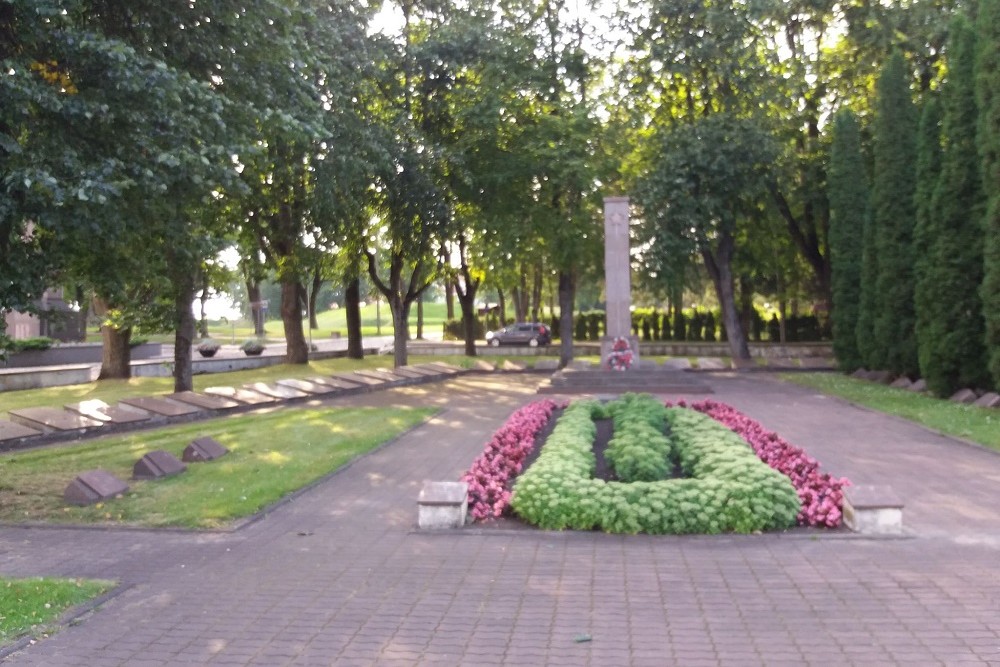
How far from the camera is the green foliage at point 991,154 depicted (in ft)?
58.0

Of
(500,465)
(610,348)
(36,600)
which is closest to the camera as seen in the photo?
(36,600)

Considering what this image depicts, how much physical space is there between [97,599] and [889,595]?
5.65 meters

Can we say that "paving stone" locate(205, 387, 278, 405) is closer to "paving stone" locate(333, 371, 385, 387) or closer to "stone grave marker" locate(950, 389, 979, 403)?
"paving stone" locate(333, 371, 385, 387)

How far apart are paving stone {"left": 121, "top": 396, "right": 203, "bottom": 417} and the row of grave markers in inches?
188

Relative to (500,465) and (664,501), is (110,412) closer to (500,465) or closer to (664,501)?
(500,465)

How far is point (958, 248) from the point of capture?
19859 millimetres

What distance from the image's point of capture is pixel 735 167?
28.5 m

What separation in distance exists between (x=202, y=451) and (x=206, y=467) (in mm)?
675

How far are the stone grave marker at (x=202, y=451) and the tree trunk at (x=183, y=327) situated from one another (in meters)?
7.88

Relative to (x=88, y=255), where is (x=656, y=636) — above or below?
below

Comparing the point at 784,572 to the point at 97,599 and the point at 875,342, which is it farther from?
the point at 875,342

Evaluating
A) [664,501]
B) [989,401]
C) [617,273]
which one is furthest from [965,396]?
[664,501]

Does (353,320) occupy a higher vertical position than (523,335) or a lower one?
higher

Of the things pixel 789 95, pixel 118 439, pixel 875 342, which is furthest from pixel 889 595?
pixel 789 95
